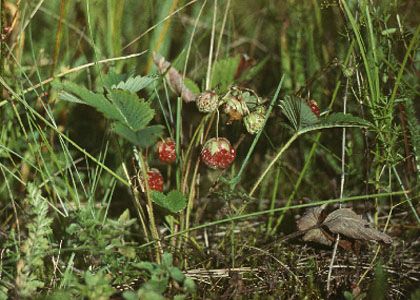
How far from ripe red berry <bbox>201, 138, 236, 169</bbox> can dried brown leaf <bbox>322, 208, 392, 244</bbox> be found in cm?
28

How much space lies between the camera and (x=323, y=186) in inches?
70.6

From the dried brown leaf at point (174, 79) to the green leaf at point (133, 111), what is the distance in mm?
373

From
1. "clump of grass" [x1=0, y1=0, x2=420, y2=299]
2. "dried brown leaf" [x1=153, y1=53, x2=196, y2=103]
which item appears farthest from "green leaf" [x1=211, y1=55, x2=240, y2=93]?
"dried brown leaf" [x1=153, y1=53, x2=196, y2=103]

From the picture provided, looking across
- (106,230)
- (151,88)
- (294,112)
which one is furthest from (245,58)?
(106,230)

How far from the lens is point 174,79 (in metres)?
1.52

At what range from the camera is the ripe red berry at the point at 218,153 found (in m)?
1.35

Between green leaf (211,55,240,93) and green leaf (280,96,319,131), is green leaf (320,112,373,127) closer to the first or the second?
green leaf (280,96,319,131)

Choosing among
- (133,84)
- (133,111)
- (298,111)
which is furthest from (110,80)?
(298,111)

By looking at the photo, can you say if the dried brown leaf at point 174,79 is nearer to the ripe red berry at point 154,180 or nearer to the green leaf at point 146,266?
the ripe red berry at point 154,180

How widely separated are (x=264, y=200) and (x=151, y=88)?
477 mm

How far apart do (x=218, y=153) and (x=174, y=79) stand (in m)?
0.27

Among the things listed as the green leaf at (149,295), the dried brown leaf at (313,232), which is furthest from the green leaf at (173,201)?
the dried brown leaf at (313,232)

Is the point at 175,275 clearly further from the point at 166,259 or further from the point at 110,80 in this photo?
the point at 110,80

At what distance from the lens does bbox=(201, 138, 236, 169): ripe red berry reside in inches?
53.1
